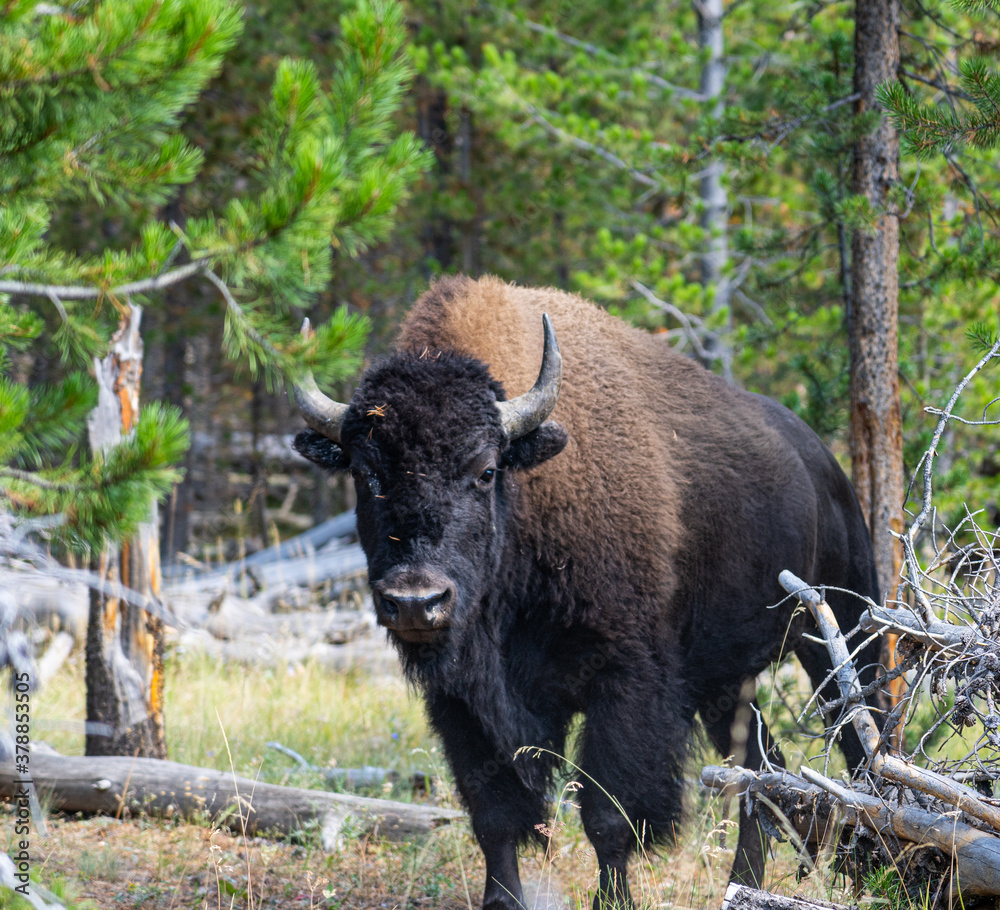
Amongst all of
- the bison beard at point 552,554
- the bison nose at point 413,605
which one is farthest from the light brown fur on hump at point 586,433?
the bison nose at point 413,605

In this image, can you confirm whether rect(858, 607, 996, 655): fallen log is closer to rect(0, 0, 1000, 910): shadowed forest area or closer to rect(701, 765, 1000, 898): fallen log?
rect(0, 0, 1000, 910): shadowed forest area

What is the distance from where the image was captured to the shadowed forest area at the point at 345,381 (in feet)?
12.0

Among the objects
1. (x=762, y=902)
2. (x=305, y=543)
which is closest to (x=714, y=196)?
(x=305, y=543)

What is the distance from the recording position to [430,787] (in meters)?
6.09

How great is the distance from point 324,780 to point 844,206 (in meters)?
4.68

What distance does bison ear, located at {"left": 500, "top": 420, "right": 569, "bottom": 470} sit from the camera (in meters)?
4.49

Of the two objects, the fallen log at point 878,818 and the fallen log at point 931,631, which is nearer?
the fallen log at point 878,818

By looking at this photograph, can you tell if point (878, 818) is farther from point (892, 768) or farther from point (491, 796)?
point (491, 796)

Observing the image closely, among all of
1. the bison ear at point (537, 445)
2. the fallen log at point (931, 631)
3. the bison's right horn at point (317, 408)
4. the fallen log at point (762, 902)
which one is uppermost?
the bison's right horn at point (317, 408)

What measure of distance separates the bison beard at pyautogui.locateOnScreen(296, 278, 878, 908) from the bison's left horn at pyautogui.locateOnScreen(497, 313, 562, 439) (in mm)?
11

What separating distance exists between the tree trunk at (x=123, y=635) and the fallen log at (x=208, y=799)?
0.41 m

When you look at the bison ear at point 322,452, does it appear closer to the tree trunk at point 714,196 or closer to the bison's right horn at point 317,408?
the bison's right horn at point 317,408

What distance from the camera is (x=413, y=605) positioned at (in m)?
3.82

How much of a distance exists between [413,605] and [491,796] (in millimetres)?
1275
